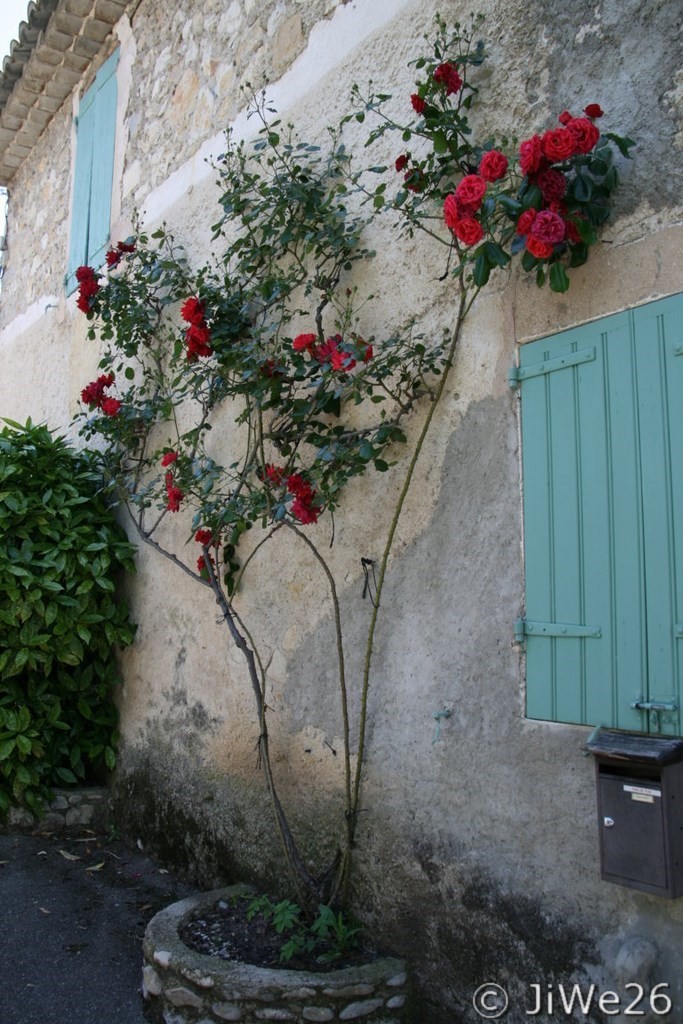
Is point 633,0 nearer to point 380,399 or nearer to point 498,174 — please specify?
point 498,174

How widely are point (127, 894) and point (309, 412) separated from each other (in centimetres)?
237

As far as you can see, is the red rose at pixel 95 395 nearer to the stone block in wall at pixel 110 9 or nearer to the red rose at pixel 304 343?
the red rose at pixel 304 343

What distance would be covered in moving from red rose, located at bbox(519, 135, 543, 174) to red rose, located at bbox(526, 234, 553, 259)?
0.65ft

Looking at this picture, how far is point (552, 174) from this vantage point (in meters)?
2.49

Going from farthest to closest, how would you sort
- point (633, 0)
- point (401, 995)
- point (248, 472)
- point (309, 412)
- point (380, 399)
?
point (248, 472) < point (309, 412) < point (380, 399) < point (401, 995) < point (633, 0)

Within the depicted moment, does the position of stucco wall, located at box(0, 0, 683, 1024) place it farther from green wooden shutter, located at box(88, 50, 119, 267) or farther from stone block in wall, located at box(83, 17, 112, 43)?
stone block in wall, located at box(83, 17, 112, 43)

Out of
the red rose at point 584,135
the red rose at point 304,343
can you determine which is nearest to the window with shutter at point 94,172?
the red rose at point 304,343

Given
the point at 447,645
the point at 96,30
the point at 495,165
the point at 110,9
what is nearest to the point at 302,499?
the point at 447,645

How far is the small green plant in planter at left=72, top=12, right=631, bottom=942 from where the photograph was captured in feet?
8.46

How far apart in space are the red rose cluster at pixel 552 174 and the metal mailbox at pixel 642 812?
1344 millimetres

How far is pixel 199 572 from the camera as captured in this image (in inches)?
163

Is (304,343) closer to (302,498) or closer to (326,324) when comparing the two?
(326,324)

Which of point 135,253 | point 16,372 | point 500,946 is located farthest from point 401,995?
point 16,372

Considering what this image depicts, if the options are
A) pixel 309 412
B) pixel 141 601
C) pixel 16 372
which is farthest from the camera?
pixel 16 372
